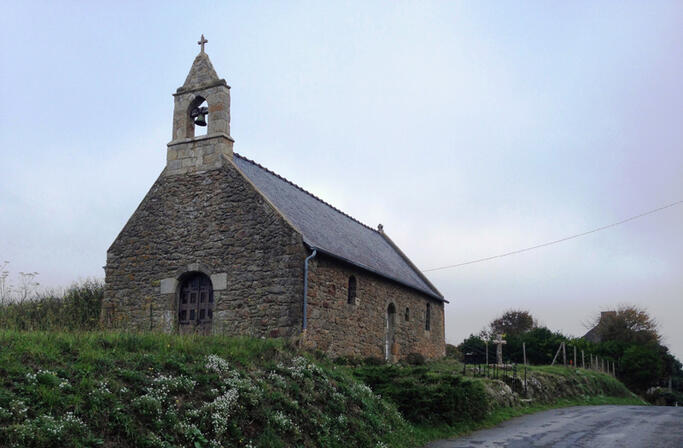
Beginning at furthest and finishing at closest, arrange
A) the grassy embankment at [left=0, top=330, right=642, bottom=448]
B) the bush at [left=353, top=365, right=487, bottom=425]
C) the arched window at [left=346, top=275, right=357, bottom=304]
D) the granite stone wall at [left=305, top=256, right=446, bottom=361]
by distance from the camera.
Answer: the arched window at [left=346, top=275, right=357, bottom=304] < the granite stone wall at [left=305, top=256, right=446, bottom=361] < the bush at [left=353, top=365, right=487, bottom=425] < the grassy embankment at [left=0, top=330, right=642, bottom=448]

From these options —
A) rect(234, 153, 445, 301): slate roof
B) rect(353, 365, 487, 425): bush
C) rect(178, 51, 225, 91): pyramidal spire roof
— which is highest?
rect(178, 51, 225, 91): pyramidal spire roof

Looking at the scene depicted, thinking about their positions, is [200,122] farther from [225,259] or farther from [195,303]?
[195,303]

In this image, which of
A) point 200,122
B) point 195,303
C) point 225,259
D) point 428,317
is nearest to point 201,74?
point 200,122

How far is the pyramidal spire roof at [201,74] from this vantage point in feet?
60.4

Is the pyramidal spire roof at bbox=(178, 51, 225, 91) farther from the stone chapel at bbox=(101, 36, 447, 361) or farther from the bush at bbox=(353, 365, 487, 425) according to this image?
the bush at bbox=(353, 365, 487, 425)

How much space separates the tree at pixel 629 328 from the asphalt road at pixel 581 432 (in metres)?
38.0

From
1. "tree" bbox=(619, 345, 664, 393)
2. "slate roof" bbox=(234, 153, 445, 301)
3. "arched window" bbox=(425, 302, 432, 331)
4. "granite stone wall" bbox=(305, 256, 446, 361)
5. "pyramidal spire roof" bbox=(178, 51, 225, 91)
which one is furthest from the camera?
"tree" bbox=(619, 345, 664, 393)

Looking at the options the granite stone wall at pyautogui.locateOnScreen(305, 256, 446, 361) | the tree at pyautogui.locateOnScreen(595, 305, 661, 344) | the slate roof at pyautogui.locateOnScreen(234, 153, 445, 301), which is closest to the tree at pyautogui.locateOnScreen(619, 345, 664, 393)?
the tree at pyautogui.locateOnScreen(595, 305, 661, 344)

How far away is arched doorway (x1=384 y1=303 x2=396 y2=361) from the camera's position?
69.8ft

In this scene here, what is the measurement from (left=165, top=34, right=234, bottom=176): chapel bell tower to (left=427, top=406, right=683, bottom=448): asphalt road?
427 inches

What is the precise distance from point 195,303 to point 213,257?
1.58m

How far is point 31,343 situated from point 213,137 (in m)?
10.0

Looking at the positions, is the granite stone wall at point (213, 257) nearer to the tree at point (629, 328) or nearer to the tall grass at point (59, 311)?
the tall grass at point (59, 311)

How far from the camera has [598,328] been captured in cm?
5622
